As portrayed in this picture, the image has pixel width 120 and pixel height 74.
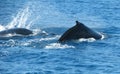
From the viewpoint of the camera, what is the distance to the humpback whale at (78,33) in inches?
1695

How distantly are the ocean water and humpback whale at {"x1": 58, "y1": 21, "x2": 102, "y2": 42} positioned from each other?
70 cm

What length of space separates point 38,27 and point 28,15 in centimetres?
1363

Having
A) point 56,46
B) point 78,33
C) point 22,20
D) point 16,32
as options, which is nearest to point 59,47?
point 56,46

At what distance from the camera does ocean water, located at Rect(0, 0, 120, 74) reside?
35.1 metres

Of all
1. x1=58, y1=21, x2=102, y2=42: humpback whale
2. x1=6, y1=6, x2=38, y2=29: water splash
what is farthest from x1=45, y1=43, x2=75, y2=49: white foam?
x1=6, y1=6, x2=38, y2=29: water splash

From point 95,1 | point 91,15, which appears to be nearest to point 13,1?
point 95,1

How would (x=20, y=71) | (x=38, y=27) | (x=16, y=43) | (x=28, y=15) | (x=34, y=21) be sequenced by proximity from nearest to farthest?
1. (x=20, y=71)
2. (x=16, y=43)
3. (x=38, y=27)
4. (x=34, y=21)
5. (x=28, y=15)

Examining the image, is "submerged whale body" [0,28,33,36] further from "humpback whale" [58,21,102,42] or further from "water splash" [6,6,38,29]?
"water splash" [6,6,38,29]

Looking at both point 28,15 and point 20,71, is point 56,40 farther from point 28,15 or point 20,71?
point 28,15

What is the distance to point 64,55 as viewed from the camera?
3819 centimetres

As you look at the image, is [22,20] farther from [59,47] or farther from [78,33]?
[59,47]

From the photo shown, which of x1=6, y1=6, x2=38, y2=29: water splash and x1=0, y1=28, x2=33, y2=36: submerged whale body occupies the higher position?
x1=6, y1=6, x2=38, y2=29: water splash

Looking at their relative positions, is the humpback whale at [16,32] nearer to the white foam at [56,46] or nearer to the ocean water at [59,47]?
the ocean water at [59,47]

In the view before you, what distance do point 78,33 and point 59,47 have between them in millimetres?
3556
